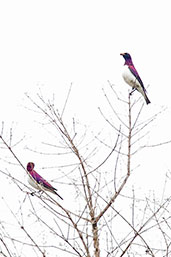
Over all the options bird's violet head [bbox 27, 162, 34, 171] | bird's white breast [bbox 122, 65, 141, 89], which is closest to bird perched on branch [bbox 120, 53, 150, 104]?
bird's white breast [bbox 122, 65, 141, 89]

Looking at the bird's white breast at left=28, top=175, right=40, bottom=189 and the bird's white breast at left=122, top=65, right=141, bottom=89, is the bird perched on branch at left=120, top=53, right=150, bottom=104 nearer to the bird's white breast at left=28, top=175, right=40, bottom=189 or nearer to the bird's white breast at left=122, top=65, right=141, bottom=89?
the bird's white breast at left=122, top=65, right=141, bottom=89

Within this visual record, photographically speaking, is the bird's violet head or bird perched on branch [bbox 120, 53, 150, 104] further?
bird perched on branch [bbox 120, 53, 150, 104]

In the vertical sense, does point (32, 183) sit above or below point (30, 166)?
below

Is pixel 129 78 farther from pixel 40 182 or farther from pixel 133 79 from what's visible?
pixel 40 182

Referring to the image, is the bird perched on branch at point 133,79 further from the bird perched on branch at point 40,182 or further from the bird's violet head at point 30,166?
the bird perched on branch at point 40,182

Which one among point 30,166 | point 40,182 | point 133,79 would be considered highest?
point 133,79

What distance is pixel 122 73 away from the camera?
947cm

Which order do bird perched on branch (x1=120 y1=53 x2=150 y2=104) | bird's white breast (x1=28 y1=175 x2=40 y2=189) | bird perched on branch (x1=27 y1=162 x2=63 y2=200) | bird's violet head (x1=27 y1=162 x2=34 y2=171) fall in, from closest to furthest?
1. bird's white breast (x1=28 y1=175 x2=40 y2=189)
2. bird perched on branch (x1=27 y1=162 x2=63 y2=200)
3. bird's violet head (x1=27 y1=162 x2=34 y2=171)
4. bird perched on branch (x1=120 y1=53 x2=150 y2=104)

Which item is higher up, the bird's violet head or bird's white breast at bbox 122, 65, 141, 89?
bird's white breast at bbox 122, 65, 141, 89

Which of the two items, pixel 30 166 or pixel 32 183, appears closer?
pixel 32 183

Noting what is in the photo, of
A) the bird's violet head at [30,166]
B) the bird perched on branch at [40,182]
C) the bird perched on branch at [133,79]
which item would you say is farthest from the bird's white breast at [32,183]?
the bird perched on branch at [133,79]

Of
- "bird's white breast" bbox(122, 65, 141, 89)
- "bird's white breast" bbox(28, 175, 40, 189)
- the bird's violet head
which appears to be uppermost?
"bird's white breast" bbox(122, 65, 141, 89)

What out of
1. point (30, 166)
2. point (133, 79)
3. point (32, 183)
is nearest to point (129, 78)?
point (133, 79)

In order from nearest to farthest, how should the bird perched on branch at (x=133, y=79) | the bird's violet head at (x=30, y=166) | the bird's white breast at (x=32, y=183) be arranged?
the bird's white breast at (x=32, y=183) < the bird's violet head at (x=30, y=166) < the bird perched on branch at (x=133, y=79)
